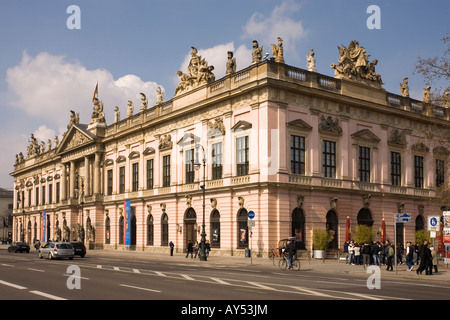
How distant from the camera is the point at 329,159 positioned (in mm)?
48594

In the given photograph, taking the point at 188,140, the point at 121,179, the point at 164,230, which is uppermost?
the point at 188,140

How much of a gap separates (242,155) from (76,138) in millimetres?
39069

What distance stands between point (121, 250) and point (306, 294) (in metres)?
50.5

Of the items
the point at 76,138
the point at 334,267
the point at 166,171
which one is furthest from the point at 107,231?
the point at 334,267

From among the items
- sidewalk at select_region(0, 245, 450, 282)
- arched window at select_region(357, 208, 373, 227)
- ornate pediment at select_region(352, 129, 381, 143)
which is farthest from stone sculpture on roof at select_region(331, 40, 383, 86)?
sidewalk at select_region(0, 245, 450, 282)

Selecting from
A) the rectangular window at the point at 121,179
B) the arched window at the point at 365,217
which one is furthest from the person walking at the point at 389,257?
the rectangular window at the point at 121,179

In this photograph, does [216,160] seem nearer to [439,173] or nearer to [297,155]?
[297,155]

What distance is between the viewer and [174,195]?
55812mm

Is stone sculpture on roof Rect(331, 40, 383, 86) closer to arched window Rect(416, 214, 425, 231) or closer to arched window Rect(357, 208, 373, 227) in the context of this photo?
arched window Rect(357, 208, 373, 227)

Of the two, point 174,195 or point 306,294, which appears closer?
point 306,294

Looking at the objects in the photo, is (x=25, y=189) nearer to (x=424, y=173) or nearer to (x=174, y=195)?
(x=174, y=195)

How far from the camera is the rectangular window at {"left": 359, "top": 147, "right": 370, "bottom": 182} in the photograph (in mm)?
51125

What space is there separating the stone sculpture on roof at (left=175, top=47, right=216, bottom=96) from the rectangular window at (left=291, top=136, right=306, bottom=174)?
37.0 feet

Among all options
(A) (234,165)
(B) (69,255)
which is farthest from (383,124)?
(B) (69,255)
